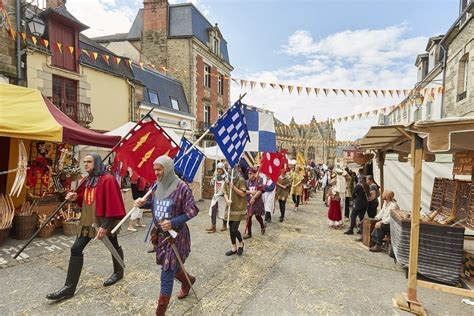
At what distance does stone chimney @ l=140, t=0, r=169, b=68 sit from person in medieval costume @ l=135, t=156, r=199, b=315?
752 inches

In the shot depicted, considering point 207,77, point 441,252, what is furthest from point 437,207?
point 207,77

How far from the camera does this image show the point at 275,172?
7.88 meters

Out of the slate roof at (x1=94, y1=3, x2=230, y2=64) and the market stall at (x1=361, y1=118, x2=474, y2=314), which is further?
the slate roof at (x1=94, y1=3, x2=230, y2=64)

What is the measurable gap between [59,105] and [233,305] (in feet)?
35.8

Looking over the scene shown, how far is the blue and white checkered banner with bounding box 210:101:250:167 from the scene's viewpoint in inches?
199

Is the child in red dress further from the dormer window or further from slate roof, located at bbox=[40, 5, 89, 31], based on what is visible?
the dormer window

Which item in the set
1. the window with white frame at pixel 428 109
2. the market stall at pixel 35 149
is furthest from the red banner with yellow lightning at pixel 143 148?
the window with white frame at pixel 428 109

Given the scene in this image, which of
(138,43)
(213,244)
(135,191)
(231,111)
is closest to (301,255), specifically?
(213,244)

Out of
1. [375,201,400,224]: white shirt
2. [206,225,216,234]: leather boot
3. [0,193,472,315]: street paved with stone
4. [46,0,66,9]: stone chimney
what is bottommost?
[206,225,216,234]: leather boot

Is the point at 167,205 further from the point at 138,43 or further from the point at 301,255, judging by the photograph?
the point at 138,43

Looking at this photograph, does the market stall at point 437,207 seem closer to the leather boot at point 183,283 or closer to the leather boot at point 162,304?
the leather boot at point 183,283

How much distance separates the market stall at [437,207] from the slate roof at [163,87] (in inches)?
557

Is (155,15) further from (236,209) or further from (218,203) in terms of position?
(236,209)

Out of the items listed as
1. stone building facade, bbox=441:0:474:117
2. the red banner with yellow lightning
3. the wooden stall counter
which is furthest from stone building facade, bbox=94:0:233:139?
the wooden stall counter
